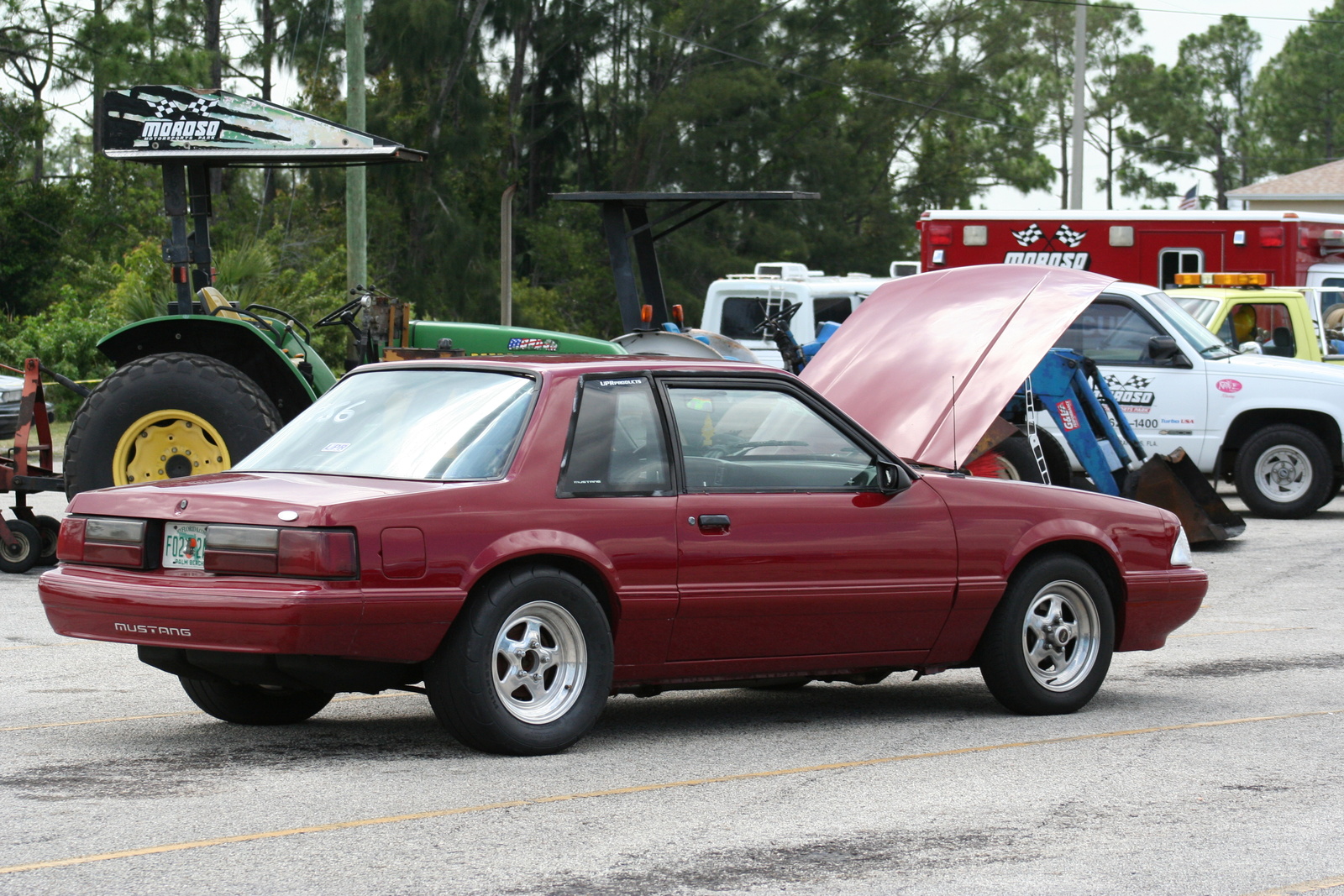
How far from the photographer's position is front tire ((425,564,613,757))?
238 inches

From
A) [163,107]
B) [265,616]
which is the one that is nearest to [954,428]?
[265,616]

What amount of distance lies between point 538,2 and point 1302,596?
3788 centimetres

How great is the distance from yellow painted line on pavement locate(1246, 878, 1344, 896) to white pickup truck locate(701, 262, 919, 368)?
17.2m

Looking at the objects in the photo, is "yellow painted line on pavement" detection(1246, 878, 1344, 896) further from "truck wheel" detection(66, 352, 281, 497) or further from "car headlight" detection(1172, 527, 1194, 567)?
"truck wheel" detection(66, 352, 281, 497)

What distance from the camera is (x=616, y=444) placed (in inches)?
258

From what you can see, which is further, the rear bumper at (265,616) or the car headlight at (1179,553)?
the car headlight at (1179,553)

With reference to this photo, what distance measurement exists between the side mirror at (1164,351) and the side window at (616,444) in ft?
32.1

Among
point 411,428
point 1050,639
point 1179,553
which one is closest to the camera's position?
point 411,428

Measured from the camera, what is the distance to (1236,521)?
14.3 metres

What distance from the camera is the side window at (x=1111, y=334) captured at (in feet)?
51.3

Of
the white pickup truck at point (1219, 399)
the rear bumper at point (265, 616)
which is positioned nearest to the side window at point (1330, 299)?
the white pickup truck at point (1219, 399)

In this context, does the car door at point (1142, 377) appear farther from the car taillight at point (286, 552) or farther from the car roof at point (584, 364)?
the car taillight at point (286, 552)

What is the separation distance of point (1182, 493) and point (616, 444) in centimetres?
856

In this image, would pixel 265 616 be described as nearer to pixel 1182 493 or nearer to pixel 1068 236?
pixel 1182 493
